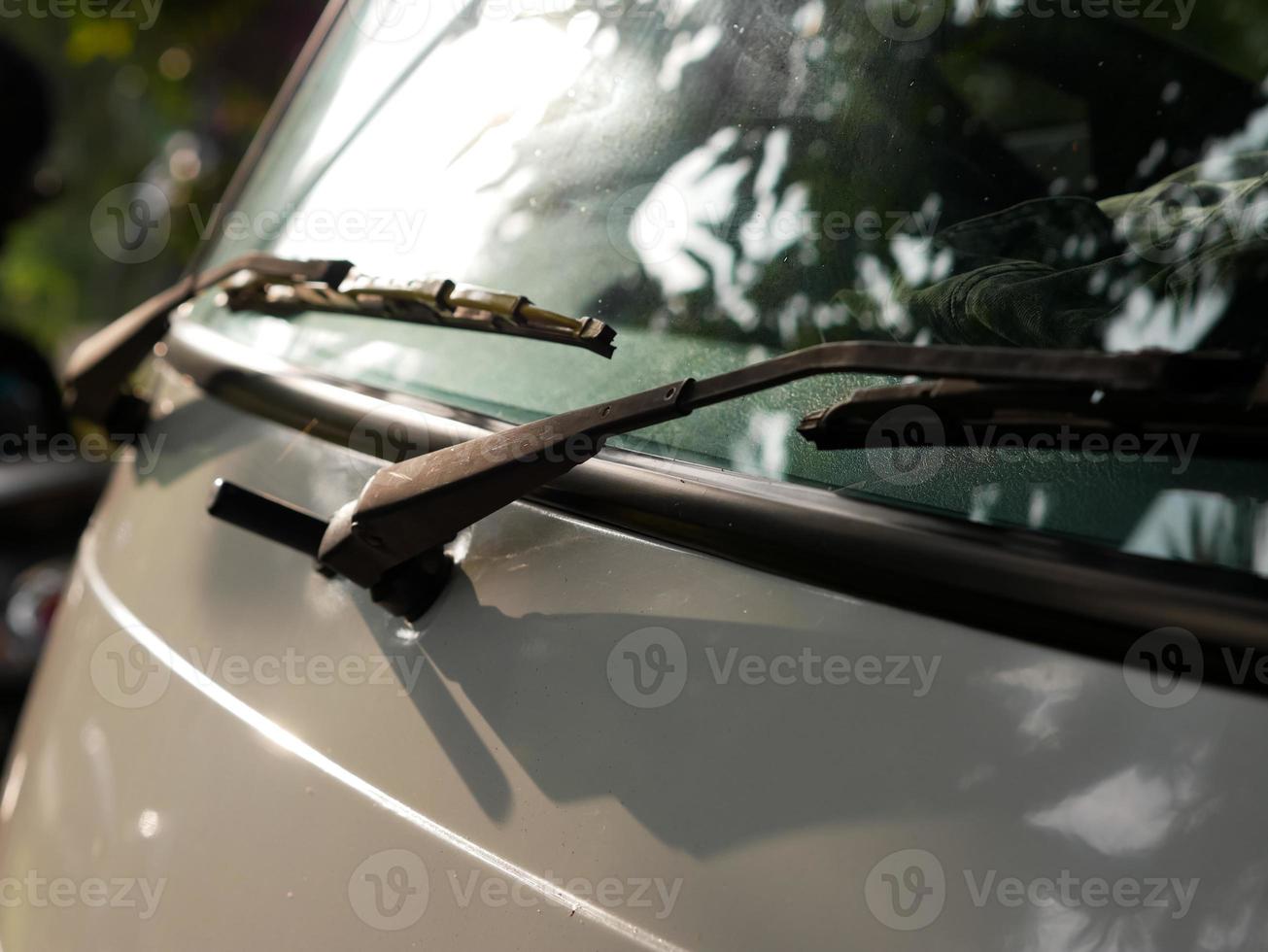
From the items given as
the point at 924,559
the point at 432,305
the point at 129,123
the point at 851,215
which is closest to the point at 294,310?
the point at 432,305

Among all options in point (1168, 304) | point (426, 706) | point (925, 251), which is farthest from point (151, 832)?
point (1168, 304)

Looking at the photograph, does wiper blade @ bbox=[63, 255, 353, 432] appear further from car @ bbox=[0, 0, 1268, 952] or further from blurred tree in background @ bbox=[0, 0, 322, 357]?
blurred tree in background @ bbox=[0, 0, 322, 357]

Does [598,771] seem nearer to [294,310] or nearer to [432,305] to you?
[432,305]

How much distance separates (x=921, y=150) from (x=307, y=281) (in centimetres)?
76

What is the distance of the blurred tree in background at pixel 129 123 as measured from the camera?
5.75 metres

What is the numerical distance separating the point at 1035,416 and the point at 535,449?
1.43 feet

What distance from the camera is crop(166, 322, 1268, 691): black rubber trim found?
0.88 m

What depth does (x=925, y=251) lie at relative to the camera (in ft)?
3.97

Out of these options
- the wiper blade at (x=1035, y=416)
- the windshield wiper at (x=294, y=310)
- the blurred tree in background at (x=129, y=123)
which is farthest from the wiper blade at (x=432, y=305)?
the blurred tree in background at (x=129, y=123)

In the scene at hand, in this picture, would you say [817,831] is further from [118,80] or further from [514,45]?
[118,80]

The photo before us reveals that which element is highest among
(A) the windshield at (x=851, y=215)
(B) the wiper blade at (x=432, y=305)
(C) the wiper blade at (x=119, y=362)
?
(A) the windshield at (x=851, y=215)

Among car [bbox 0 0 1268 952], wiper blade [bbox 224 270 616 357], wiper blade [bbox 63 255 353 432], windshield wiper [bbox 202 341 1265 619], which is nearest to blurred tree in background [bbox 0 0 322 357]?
wiper blade [bbox 63 255 353 432]

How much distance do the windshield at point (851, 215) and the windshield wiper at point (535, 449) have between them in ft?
0.27

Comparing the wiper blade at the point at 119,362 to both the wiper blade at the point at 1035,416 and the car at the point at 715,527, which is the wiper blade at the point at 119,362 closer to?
the car at the point at 715,527
